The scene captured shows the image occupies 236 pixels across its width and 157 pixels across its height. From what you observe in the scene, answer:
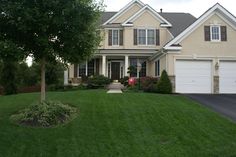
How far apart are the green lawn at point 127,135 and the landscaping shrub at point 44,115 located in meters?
0.44

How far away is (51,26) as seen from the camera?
14.6 m

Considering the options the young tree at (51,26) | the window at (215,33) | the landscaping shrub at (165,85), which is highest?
the window at (215,33)

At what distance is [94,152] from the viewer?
11.2m

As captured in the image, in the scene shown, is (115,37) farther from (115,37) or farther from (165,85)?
(165,85)

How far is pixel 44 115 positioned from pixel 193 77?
15.3 m

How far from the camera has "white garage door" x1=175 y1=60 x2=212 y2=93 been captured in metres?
27.2

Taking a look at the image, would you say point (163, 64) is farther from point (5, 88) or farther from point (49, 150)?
point (49, 150)

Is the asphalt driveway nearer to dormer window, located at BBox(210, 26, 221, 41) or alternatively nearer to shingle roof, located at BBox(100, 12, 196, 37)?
dormer window, located at BBox(210, 26, 221, 41)

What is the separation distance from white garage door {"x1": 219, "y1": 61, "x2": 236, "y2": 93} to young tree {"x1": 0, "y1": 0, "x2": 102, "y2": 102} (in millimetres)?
14113

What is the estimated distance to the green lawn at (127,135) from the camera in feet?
36.6

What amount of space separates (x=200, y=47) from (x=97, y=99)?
1084 centimetres

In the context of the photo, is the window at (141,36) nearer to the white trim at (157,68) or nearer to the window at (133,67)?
the window at (133,67)

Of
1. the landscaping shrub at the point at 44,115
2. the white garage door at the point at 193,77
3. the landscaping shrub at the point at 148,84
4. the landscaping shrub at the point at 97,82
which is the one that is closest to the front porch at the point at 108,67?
the landscaping shrub at the point at 97,82

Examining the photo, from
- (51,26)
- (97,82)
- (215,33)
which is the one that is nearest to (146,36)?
(97,82)
